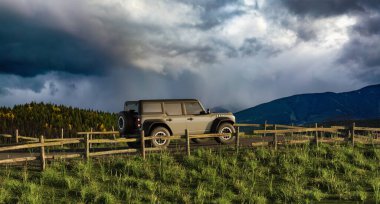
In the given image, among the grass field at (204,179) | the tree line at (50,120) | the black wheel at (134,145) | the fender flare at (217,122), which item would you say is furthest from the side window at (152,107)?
the tree line at (50,120)

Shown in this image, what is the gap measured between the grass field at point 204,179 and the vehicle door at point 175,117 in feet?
6.48

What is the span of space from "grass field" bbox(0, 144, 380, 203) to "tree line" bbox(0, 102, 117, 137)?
18.9 m

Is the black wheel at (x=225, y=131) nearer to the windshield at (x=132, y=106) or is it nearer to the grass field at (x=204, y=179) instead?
the grass field at (x=204, y=179)

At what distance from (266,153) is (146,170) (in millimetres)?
5826

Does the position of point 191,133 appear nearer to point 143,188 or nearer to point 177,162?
point 177,162

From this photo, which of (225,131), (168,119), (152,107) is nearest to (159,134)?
(168,119)

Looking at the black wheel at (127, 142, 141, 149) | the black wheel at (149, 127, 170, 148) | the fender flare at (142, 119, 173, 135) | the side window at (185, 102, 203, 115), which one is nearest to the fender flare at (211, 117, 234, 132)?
the side window at (185, 102, 203, 115)

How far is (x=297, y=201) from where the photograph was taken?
1669cm

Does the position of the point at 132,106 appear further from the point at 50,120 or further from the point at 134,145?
the point at 50,120

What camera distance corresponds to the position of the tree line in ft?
125

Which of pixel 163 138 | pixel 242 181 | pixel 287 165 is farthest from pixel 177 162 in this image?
pixel 287 165

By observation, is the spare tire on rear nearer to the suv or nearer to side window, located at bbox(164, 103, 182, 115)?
the suv

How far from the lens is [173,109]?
2367 centimetres

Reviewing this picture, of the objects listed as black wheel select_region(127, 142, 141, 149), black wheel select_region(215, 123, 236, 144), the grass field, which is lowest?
the grass field
